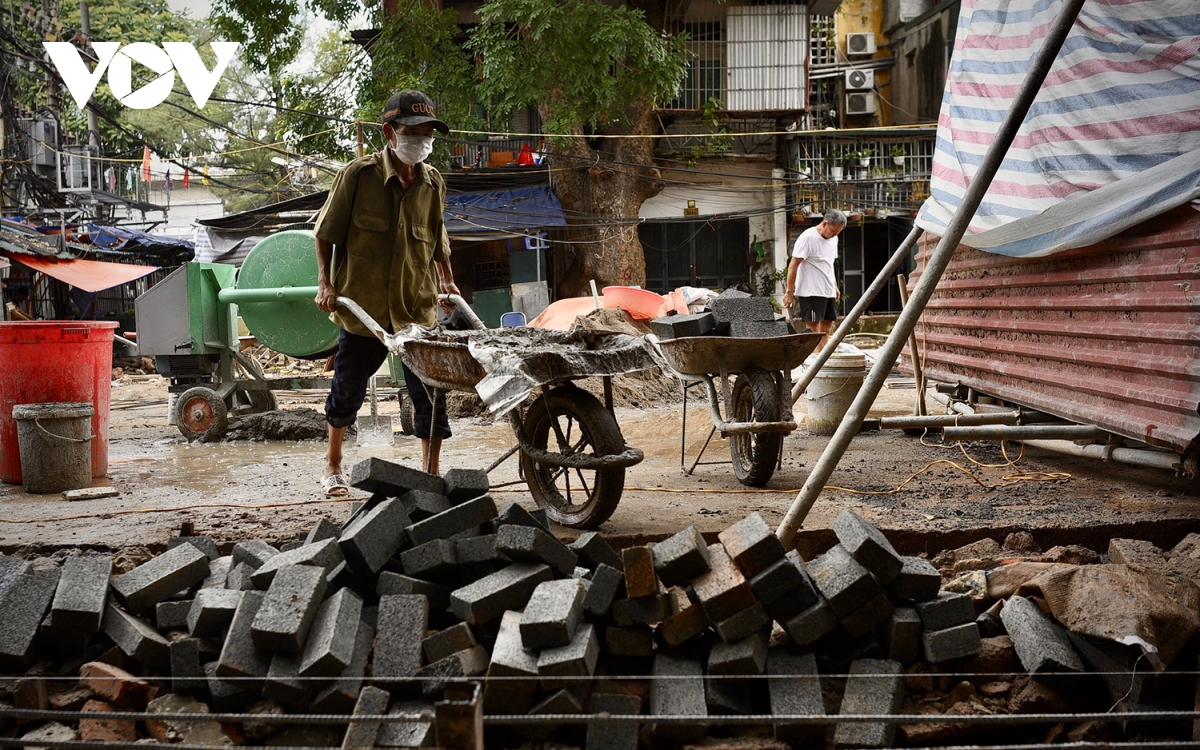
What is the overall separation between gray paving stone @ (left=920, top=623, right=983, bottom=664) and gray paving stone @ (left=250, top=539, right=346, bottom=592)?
2122mm

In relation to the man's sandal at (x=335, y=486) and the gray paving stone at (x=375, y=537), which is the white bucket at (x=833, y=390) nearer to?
the man's sandal at (x=335, y=486)

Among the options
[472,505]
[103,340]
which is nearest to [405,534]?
[472,505]

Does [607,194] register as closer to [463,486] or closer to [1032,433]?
[1032,433]

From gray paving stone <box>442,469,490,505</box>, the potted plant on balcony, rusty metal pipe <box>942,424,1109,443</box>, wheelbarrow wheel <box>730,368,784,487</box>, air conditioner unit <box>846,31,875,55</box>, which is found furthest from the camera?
air conditioner unit <box>846,31,875,55</box>

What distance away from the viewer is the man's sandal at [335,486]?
5188 millimetres

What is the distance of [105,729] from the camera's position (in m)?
2.98

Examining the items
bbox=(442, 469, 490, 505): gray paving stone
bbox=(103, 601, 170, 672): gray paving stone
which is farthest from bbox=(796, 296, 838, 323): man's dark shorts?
bbox=(103, 601, 170, 672): gray paving stone

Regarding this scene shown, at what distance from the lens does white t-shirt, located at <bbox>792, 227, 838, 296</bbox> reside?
962 centimetres

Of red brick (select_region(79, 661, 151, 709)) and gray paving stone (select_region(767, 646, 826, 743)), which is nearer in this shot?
gray paving stone (select_region(767, 646, 826, 743))

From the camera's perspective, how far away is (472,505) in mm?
3484

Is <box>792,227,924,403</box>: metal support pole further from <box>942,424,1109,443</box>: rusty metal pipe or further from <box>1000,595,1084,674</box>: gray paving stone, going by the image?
<box>1000,595,1084,674</box>: gray paving stone

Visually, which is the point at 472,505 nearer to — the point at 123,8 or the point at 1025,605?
the point at 1025,605

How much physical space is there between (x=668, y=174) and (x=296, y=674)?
16.7 metres

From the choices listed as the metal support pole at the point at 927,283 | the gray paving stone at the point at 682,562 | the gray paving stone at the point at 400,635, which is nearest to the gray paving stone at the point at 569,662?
the gray paving stone at the point at 682,562
